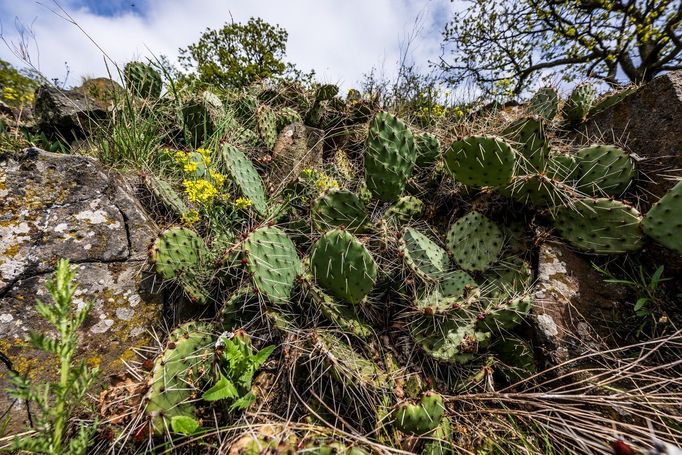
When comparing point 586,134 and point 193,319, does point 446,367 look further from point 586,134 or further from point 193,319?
point 586,134

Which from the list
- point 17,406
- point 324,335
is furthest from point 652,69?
point 17,406

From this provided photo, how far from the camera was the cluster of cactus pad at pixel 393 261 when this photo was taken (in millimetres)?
1151

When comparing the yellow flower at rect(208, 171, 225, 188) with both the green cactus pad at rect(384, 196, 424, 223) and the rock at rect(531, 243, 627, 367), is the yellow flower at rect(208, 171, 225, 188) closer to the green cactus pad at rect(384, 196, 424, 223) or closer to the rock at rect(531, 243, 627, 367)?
the green cactus pad at rect(384, 196, 424, 223)

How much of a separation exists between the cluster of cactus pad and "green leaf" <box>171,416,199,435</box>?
0.21ft

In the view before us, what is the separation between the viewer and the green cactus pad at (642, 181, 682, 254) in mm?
1291

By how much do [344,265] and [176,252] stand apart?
759 millimetres

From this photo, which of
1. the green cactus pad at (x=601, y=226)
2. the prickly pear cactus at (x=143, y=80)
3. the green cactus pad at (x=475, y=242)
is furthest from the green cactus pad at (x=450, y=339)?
the prickly pear cactus at (x=143, y=80)

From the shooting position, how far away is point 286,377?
123 cm

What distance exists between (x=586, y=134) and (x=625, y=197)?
61 centimetres

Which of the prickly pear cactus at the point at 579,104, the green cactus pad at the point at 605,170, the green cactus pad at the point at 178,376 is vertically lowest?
the green cactus pad at the point at 178,376

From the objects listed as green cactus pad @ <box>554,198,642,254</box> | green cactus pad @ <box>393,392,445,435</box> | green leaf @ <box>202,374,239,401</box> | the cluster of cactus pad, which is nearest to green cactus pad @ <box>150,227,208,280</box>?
the cluster of cactus pad

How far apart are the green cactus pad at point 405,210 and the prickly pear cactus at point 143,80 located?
220 centimetres

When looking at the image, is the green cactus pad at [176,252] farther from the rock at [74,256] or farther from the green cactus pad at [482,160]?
the green cactus pad at [482,160]

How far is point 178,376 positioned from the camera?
1.11 meters
